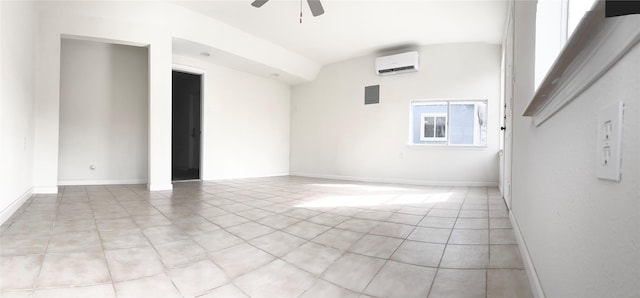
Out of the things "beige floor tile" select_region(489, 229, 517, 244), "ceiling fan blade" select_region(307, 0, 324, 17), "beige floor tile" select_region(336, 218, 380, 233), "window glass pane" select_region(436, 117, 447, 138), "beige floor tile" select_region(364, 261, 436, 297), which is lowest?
"beige floor tile" select_region(336, 218, 380, 233)

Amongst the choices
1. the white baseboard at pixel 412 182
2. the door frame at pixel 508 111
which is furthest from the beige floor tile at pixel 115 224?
the white baseboard at pixel 412 182

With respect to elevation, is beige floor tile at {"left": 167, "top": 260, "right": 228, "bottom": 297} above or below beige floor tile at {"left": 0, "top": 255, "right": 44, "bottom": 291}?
above

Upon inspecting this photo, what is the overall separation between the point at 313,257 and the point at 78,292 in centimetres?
117

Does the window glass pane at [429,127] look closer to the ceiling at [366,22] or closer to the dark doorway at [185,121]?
the ceiling at [366,22]

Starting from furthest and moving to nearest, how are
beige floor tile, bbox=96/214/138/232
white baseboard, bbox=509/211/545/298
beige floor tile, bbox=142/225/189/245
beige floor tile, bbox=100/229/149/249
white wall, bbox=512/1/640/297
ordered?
beige floor tile, bbox=96/214/138/232 < beige floor tile, bbox=142/225/189/245 < beige floor tile, bbox=100/229/149/249 < white baseboard, bbox=509/211/545/298 < white wall, bbox=512/1/640/297

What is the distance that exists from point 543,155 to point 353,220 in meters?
1.69

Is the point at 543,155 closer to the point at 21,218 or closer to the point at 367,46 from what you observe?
the point at 21,218

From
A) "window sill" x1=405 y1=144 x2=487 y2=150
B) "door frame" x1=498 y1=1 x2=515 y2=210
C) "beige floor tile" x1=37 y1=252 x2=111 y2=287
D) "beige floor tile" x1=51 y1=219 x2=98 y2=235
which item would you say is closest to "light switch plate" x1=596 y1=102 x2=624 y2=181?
"beige floor tile" x1=37 y1=252 x2=111 y2=287

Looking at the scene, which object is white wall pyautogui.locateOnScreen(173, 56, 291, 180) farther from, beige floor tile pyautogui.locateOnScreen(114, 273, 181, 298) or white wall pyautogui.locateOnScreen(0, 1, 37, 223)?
beige floor tile pyautogui.locateOnScreen(114, 273, 181, 298)

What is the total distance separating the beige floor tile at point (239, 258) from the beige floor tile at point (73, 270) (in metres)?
0.55

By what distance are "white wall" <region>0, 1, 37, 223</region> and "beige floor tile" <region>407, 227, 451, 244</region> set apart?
3.52 meters

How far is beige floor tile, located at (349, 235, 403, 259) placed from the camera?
5.84 ft

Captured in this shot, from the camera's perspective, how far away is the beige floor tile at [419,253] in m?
1.66

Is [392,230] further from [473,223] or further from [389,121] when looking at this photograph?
[389,121]
